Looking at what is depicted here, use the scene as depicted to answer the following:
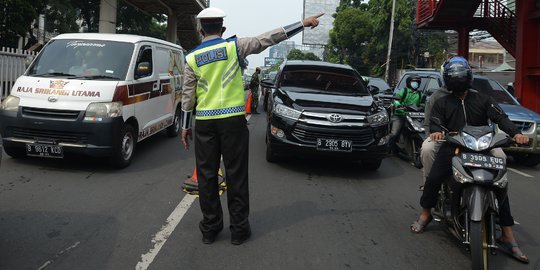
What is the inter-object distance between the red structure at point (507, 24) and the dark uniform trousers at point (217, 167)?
13.5 metres

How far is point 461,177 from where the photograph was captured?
12.3 feet

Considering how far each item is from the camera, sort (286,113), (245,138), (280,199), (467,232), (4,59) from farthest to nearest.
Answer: (4,59) → (286,113) → (280,199) → (245,138) → (467,232)

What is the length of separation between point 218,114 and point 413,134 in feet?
17.4

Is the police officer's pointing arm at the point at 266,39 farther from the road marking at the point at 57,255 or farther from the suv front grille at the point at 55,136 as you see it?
the suv front grille at the point at 55,136

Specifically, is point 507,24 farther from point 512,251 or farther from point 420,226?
point 512,251

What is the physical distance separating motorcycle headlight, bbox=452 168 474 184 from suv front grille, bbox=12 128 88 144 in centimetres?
469

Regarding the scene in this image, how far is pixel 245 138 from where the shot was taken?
4.26 m

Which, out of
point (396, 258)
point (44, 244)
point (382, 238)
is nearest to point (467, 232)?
point (396, 258)

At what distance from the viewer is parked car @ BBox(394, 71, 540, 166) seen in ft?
29.0

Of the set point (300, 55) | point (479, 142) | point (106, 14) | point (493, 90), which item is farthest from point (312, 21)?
point (300, 55)

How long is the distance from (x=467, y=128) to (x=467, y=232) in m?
0.83

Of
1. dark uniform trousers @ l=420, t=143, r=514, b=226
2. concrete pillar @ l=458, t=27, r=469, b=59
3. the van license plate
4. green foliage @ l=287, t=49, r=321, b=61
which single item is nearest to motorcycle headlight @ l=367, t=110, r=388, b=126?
dark uniform trousers @ l=420, t=143, r=514, b=226

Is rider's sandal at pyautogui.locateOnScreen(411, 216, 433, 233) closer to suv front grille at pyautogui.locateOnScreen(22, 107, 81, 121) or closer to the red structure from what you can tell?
suv front grille at pyautogui.locateOnScreen(22, 107, 81, 121)

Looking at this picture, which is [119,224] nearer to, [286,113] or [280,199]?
[280,199]
